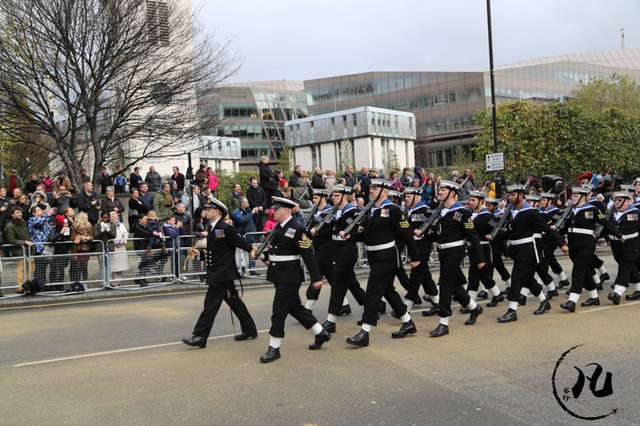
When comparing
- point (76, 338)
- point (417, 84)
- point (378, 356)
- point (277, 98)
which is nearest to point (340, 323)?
point (378, 356)

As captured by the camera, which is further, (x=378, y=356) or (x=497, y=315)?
(x=497, y=315)

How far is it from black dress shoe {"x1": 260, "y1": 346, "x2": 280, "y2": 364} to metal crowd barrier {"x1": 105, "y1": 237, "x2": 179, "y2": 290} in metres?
7.46

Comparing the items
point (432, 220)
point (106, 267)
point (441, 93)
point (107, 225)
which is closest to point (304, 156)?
point (441, 93)

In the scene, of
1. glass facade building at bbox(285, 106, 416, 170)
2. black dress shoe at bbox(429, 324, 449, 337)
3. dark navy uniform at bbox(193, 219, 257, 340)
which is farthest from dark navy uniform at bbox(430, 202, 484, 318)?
glass facade building at bbox(285, 106, 416, 170)

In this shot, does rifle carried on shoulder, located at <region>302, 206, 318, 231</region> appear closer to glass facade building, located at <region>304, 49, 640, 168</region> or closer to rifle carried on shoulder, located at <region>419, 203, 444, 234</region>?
rifle carried on shoulder, located at <region>419, 203, 444, 234</region>

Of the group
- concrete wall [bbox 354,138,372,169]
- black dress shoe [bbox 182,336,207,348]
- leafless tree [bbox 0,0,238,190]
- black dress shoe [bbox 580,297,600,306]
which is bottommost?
black dress shoe [bbox 580,297,600,306]

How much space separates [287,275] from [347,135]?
7372 centimetres

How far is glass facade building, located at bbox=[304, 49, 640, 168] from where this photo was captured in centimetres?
8244

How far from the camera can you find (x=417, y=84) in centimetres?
8800

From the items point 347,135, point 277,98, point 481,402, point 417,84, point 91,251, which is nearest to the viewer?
point 481,402

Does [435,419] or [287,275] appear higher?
[287,275]

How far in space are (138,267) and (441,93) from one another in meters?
77.1

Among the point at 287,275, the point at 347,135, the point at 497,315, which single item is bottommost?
the point at 497,315

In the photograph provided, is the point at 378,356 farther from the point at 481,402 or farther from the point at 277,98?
the point at 277,98
